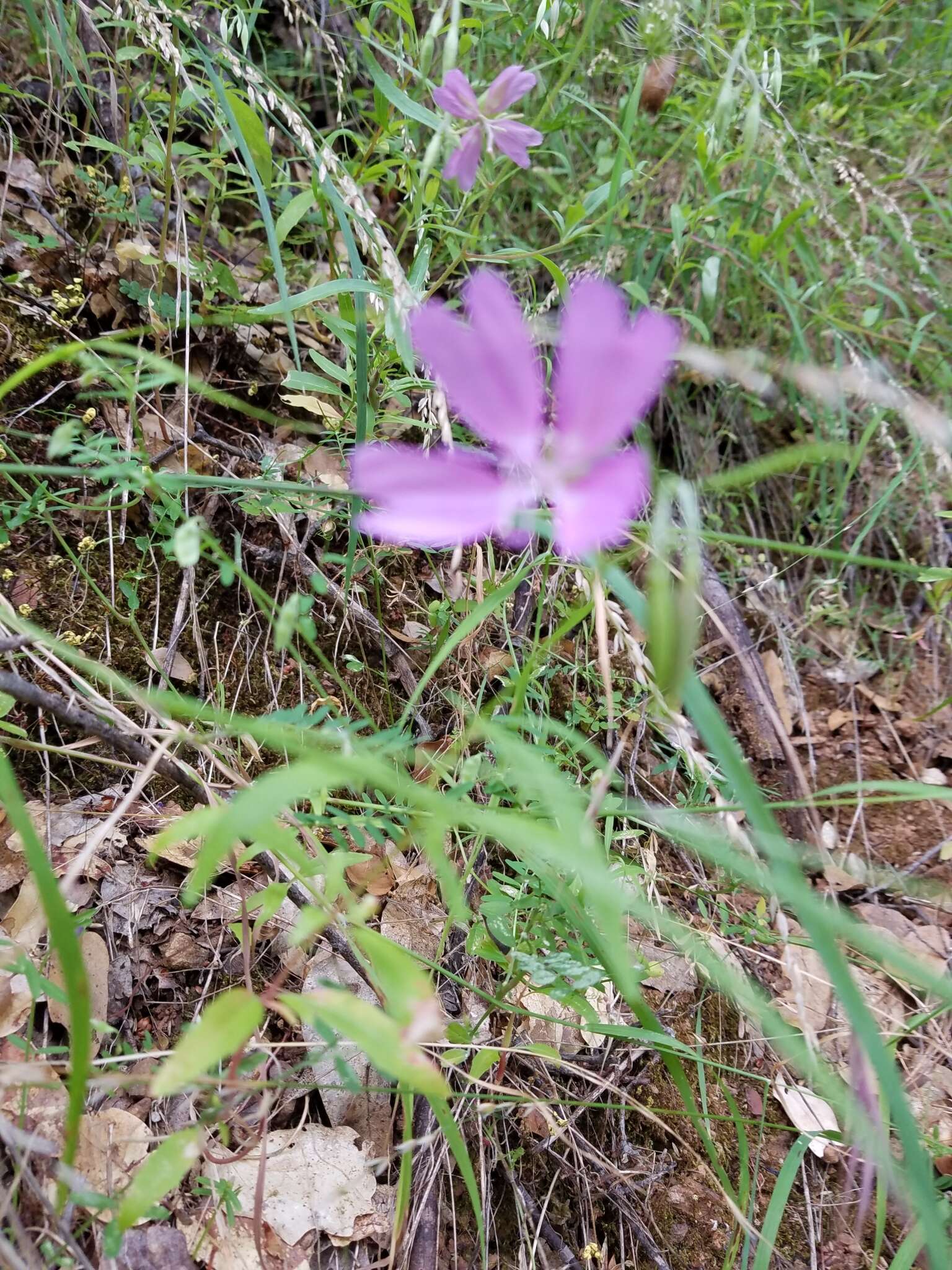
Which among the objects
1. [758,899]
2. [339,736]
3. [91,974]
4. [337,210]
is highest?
[337,210]

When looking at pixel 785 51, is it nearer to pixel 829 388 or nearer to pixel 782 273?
pixel 782 273

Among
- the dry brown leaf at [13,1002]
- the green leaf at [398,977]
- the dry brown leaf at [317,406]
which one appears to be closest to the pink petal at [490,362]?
the green leaf at [398,977]

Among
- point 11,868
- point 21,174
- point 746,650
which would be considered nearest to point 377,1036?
point 11,868

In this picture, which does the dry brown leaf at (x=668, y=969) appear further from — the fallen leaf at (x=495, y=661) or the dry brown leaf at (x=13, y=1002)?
the dry brown leaf at (x=13, y=1002)

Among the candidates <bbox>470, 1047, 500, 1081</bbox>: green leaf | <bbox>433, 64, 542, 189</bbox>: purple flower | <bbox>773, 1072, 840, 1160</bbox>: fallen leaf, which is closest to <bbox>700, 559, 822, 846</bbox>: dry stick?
<bbox>773, 1072, 840, 1160</bbox>: fallen leaf

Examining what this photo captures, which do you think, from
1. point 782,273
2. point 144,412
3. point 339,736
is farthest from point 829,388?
point 782,273

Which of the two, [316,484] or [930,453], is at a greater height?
[316,484]
